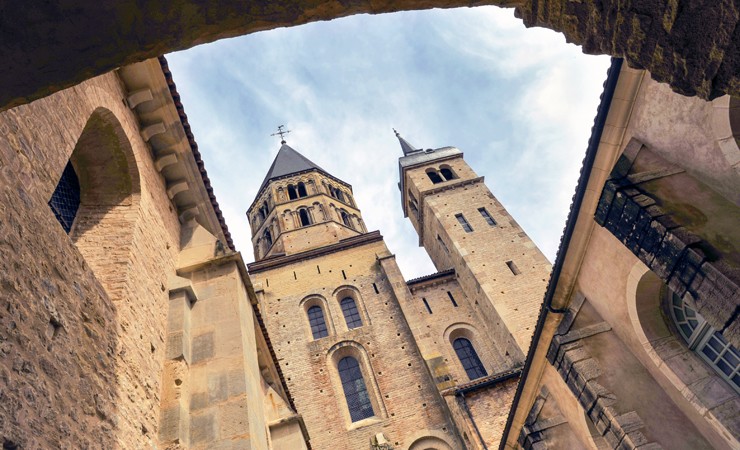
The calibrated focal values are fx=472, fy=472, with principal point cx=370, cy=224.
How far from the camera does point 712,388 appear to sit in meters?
5.89

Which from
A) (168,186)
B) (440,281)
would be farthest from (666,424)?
(440,281)

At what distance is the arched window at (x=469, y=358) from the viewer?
19.2 m

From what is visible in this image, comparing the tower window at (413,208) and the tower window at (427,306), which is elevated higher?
the tower window at (413,208)

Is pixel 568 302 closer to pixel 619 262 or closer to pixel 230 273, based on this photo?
pixel 619 262

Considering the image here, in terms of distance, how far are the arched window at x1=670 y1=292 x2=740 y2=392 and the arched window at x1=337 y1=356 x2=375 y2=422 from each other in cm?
1312

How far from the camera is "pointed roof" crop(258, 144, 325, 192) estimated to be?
33375 millimetres

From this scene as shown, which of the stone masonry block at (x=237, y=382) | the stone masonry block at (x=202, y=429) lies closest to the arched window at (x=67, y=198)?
the stone masonry block at (x=237, y=382)

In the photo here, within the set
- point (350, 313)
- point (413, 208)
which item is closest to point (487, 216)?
point (413, 208)

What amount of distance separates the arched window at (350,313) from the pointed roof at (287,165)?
13.8 meters

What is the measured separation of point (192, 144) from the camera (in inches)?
311

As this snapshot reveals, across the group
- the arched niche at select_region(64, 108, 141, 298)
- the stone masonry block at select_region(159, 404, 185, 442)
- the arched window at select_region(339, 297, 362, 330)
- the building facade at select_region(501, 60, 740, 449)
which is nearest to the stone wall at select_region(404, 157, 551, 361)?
the arched window at select_region(339, 297, 362, 330)

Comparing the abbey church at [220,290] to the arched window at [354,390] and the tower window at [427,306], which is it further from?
the tower window at [427,306]

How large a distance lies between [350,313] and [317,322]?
1524 mm

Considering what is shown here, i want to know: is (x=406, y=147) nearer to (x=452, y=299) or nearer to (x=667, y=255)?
(x=452, y=299)
